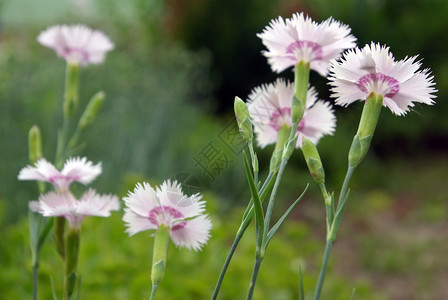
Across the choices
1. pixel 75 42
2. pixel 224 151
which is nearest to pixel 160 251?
pixel 224 151

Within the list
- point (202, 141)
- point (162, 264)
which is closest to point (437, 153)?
point (202, 141)

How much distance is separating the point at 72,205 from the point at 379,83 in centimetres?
26

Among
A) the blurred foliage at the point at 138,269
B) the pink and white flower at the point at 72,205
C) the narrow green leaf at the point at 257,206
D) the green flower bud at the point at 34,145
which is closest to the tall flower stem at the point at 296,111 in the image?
the narrow green leaf at the point at 257,206

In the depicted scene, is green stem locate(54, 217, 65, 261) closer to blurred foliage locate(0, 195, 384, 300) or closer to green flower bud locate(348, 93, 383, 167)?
green flower bud locate(348, 93, 383, 167)

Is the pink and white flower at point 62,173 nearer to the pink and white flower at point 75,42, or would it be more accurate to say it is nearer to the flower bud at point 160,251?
the flower bud at point 160,251

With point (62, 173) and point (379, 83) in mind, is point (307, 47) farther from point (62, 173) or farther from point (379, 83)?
point (62, 173)

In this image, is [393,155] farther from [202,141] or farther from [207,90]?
[202,141]

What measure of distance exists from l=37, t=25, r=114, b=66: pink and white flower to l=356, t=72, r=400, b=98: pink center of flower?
44 centimetres

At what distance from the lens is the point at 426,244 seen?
2.95 meters

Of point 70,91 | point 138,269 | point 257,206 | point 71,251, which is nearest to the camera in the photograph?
point 257,206

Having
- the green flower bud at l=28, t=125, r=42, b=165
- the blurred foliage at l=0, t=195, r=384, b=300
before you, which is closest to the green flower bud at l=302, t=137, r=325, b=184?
the green flower bud at l=28, t=125, r=42, b=165

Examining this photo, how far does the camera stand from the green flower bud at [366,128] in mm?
449

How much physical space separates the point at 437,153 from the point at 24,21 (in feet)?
14.3

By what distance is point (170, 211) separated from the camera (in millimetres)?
438
